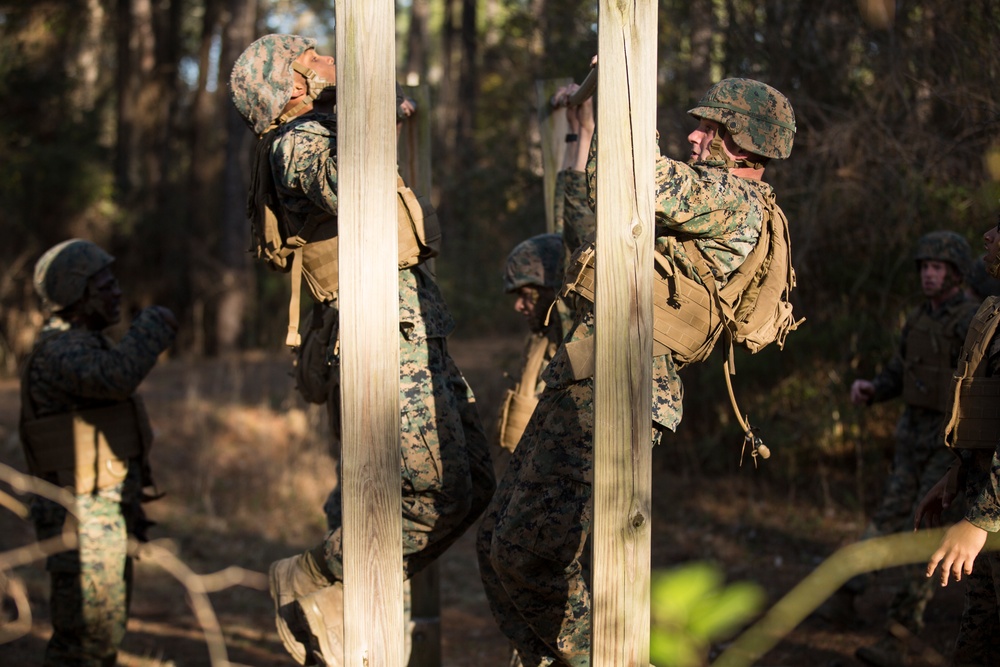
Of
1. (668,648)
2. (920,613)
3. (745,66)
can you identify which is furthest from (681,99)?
(668,648)

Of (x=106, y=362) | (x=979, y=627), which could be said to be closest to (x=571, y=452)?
(x=979, y=627)

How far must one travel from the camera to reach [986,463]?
11.5ft

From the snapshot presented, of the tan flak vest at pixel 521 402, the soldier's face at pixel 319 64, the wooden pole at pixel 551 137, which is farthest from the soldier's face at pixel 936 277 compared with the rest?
the soldier's face at pixel 319 64

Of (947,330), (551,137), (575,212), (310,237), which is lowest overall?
(947,330)

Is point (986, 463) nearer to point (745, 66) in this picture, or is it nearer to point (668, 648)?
point (668, 648)

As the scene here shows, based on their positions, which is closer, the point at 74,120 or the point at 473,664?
the point at 473,664

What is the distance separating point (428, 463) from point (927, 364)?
355 centimetres

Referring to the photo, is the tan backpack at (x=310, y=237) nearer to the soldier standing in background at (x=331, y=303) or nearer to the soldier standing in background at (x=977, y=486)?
the soldier standing in background at (x=331, y=303)

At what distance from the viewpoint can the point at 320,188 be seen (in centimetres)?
333

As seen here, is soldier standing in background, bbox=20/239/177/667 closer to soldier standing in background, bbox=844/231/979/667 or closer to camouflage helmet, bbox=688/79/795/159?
camouflage helmet, bbox=688/79/795/159

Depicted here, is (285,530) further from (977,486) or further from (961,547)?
(961,547)

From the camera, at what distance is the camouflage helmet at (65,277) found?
5180 mm

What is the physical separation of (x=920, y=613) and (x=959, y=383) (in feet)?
8.49

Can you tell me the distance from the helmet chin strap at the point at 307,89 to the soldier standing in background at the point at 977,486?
94.5 inches
